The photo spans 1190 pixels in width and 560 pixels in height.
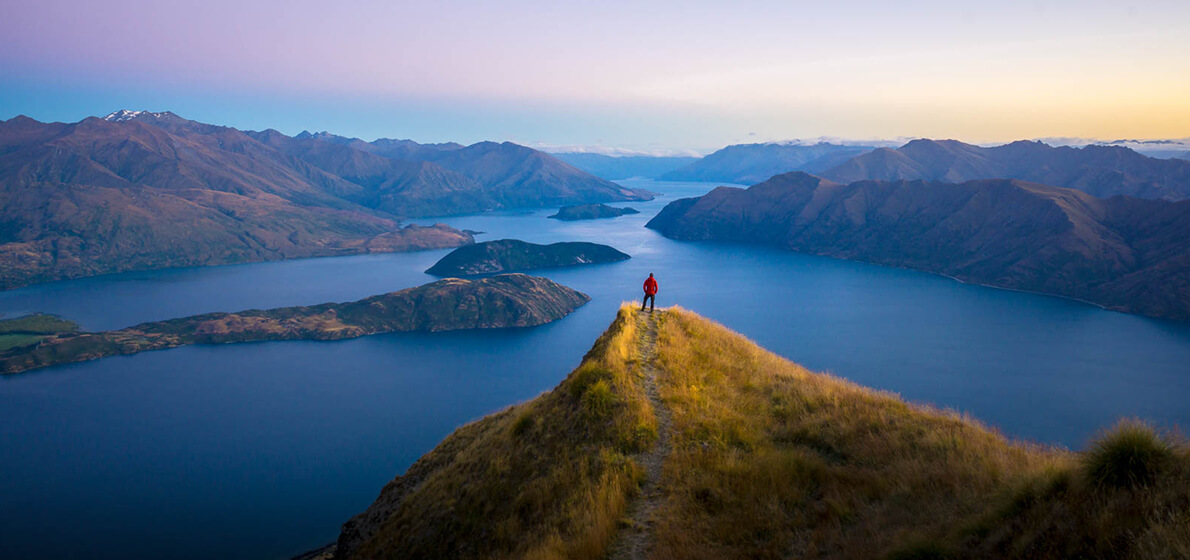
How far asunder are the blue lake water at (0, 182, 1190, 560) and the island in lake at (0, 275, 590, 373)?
19.1 feet

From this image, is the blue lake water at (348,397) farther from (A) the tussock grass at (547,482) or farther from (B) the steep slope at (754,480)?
(A) the tussock grass at (547,482)

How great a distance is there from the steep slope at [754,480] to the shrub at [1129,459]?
2 cm

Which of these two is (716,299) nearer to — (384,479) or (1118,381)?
(1118,381)

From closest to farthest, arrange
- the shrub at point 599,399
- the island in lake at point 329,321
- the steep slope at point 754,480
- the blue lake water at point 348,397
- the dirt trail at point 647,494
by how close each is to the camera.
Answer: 1. the steep slope at point 754,480
2. the dirt trail at point 647,494
3. the shrub at point 599,399
4. the blue lake water at point 348,397
5. the island in lake at point 329,321

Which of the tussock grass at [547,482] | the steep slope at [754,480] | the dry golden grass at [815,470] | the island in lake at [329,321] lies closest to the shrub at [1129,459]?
the steep slope at [754,480]

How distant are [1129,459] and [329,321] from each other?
170464mm

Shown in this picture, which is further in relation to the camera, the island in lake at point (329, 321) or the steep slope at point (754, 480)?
the island in lake at point (329, 321)

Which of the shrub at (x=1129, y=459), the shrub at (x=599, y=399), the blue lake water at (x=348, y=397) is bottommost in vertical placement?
the blue lake water at (x=348, y=397)

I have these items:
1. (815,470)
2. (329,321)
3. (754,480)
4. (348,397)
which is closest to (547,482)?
(754,480)

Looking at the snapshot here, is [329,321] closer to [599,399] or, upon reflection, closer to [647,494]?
[599,399]

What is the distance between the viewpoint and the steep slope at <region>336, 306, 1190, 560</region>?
8578mm

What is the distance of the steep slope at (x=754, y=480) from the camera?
8578mm

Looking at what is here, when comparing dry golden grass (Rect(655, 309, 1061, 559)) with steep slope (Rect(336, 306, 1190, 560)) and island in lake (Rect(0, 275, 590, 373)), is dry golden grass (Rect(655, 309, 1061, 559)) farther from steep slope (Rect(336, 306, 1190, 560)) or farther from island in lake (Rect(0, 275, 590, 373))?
island in lake (Rect(0, 275, 590, 373))

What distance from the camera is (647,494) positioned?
14.2m
